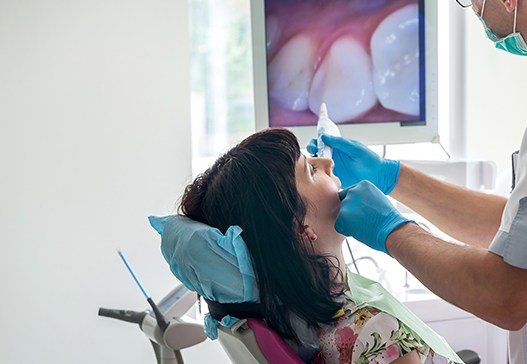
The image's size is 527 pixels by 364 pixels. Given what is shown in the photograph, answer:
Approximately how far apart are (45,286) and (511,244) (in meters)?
1.75

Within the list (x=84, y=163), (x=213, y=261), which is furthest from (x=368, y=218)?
(x=84, y=163)

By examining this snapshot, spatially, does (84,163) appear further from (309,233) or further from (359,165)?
(309,233)

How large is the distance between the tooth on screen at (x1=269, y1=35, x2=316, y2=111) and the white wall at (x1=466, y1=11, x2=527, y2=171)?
3.20 ft

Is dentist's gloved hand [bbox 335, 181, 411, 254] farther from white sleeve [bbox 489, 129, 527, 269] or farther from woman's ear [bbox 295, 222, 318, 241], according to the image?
white sleeve [bbox 489, 129, 527, 269]

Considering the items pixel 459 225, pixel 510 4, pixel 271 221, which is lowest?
pixel 459 225

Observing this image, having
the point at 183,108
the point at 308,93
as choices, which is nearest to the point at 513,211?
the point at 308,93

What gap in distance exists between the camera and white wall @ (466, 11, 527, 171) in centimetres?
301

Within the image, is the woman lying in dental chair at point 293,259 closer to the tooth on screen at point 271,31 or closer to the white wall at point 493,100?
the tooth on screen at point 271,31

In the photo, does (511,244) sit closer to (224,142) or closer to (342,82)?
(342,82)

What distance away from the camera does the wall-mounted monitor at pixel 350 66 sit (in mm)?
2279

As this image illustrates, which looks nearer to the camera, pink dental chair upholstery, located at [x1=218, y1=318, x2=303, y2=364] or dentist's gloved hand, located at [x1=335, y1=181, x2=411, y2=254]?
pink dental chair upholstery, located at [x1=218, y1=318, x2=303, y2=364]

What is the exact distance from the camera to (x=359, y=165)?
182cm

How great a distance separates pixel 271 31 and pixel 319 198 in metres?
0.97

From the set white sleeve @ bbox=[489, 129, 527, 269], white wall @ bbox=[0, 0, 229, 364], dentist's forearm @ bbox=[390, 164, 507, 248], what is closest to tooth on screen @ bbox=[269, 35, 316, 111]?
white wall @ bbox=[0, 0, 229, 364]
